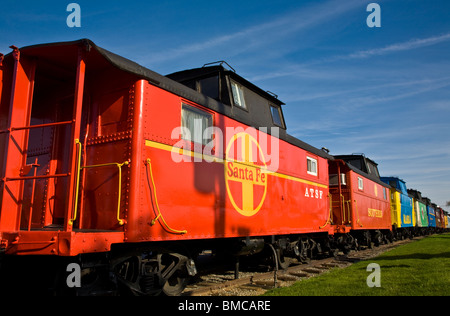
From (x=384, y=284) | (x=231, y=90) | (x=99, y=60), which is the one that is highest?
(x=231, y=90)

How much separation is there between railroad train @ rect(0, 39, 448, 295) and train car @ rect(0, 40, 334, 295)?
0.7 inches

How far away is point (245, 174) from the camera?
7559 millimetres

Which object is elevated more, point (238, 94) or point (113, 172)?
point (238, 94)

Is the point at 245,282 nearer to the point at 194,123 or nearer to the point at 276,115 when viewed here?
the point at 194,123

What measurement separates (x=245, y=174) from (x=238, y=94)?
215 centimetres

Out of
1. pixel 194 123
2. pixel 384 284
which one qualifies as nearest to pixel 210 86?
pixel 194 123

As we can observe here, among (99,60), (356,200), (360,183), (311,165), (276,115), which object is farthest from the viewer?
(360,183)

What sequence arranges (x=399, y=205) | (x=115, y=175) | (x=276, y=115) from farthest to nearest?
(x=399, y=205), (x=276, y=115), (x=115, y=175)

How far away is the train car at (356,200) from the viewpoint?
45.1ft

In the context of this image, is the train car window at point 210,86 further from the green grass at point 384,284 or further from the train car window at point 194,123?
the green grass at point 384,284

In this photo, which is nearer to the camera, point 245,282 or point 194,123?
point 194,123

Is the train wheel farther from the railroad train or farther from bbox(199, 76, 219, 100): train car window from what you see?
bbox(199, 76, 219, 100): train car window
